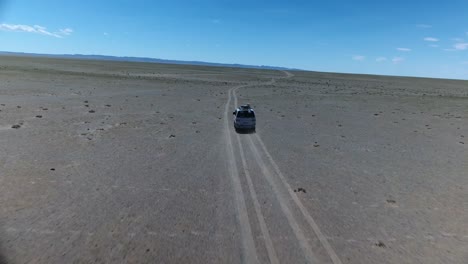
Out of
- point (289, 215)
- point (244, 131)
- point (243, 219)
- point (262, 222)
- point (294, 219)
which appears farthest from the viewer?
point (244, 131)

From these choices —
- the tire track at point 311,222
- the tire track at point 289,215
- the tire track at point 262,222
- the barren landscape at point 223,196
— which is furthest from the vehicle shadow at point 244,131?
the tire track at point 262,222

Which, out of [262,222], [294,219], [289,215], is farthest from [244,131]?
[262,222]

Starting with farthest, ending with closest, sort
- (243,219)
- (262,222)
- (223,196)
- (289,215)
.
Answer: (223,196)
(289,215)
(243,219)
(262,222)

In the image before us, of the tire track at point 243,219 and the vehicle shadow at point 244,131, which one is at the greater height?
the tire track at point 243,219

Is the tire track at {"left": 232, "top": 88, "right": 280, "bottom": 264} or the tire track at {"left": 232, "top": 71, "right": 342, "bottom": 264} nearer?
the tire track at {"left": 232, "top": 88, "right": 280, "bottom": 264}

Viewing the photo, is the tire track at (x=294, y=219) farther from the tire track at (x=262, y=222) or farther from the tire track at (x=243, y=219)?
the tire track at (x=243, y=219)

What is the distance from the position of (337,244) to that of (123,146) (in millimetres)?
14000

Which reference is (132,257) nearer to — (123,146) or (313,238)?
(313,238)

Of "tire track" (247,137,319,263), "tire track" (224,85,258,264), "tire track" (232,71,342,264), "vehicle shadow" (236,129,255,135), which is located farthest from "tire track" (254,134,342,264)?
"vehicle shadow" (236,129,255,135)

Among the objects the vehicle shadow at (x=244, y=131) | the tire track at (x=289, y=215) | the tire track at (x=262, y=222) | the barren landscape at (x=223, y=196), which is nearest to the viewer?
the tire track at (x=262, y=222)

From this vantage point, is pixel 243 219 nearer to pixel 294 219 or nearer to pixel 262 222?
pixel 262 222

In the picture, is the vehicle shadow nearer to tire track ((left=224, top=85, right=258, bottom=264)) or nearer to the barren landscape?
the barren landscape

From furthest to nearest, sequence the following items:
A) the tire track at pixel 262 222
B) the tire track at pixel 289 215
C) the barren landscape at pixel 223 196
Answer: the barren landscape at pixel 223 196
the tire track at pixel 289 215
the tire track at pixel 262 222

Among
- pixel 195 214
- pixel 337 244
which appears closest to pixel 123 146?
pixel 195 214
